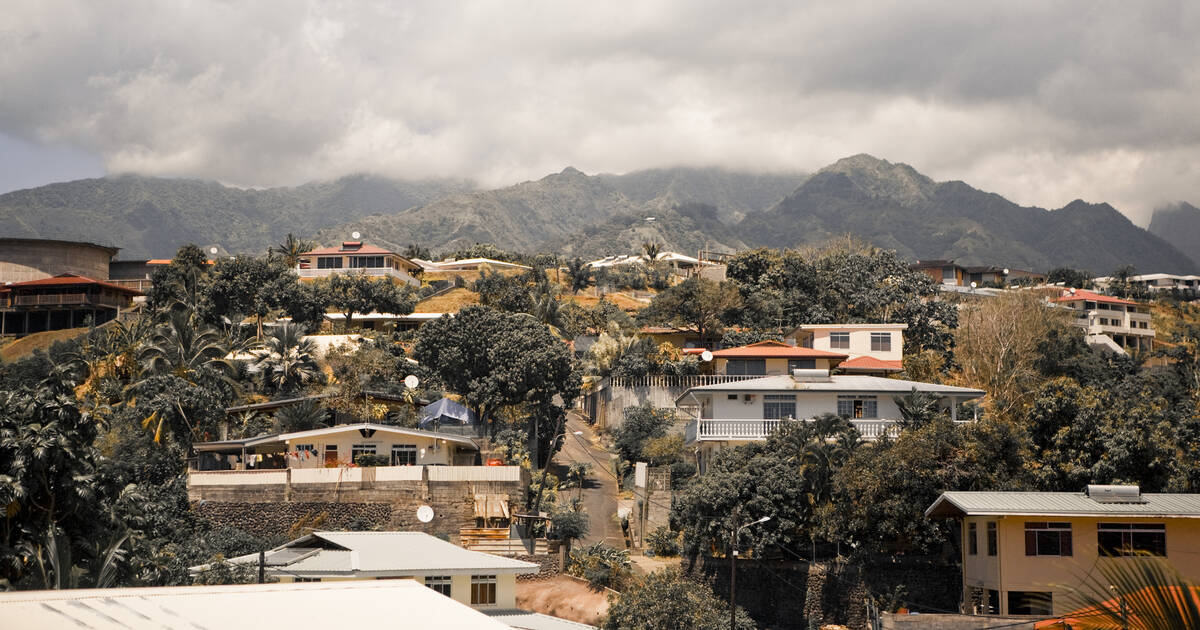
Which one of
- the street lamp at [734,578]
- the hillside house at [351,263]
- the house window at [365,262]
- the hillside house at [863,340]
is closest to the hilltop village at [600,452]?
the hillside house at [863,340]

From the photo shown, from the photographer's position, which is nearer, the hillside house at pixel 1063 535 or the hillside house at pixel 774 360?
the hillside house at pixel 1063 535

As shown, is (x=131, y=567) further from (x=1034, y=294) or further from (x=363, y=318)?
(x=1034, y=294)

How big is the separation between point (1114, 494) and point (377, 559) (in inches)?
985

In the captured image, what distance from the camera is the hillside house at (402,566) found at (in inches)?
1427

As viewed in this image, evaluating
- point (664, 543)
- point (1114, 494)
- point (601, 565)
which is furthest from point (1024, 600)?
point (664, 543)

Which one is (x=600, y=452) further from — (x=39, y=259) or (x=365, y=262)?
(x=39, y=259)

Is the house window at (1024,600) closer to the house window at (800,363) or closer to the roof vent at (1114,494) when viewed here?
the roof vent at (1114,494)

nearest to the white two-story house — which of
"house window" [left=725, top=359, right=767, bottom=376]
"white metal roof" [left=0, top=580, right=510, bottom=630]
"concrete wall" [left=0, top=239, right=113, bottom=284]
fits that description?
"house window" [left=725, top=359, right=767, bottom=376]

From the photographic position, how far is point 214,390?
205 ft

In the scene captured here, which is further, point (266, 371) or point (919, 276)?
point (919, 276)

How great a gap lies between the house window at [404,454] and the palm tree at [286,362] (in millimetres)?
17236

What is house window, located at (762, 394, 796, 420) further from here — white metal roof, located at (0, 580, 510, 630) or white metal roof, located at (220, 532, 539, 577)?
white metal roof, located at (0, 580, 510, 630)

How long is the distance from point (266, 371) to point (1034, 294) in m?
53.0

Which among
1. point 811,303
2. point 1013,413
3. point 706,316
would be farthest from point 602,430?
point 1013,413
